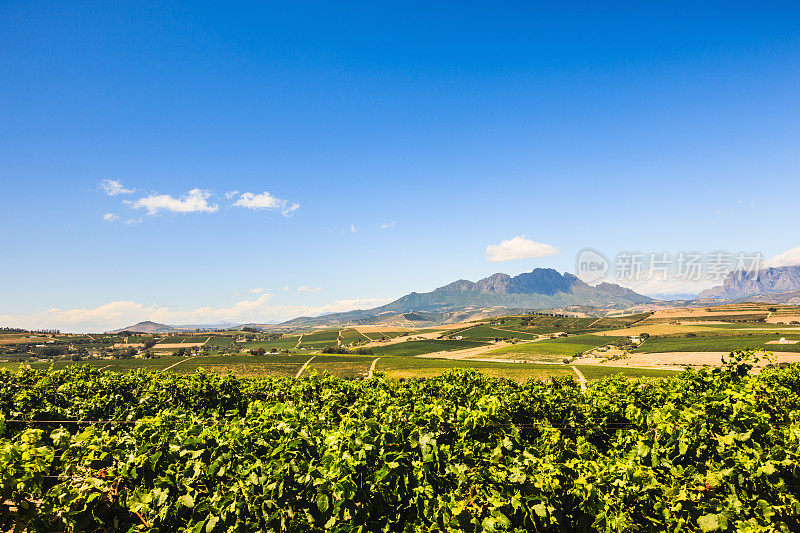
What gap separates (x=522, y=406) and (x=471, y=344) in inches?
5964

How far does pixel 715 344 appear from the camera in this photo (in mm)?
109250

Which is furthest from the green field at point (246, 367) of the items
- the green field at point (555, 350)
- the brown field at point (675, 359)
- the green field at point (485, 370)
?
the brown field at point (675, 359)

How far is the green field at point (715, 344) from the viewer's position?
9915 cm

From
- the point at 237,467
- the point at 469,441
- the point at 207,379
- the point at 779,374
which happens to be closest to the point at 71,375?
the point at 207,379

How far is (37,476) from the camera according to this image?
526 cm

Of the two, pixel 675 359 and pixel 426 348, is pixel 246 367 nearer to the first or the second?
pixel 426 348

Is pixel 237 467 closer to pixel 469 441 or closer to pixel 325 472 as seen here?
pixel 325 472

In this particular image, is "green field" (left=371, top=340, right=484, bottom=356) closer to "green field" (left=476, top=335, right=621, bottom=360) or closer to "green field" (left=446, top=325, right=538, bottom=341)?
"green field" (left=446, top=325, right=538, bottom=341)

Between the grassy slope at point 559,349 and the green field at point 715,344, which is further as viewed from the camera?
the grassy slope at point 559,349

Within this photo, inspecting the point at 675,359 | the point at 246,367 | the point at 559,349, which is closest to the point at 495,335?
the point at 559,349

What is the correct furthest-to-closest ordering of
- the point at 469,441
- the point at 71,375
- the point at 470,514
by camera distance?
the point at 71,375
the point at 469,441
the point at 470,514

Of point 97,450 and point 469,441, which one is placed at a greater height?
point 97,450

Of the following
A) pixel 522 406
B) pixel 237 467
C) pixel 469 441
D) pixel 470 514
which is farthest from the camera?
pixel 522 406

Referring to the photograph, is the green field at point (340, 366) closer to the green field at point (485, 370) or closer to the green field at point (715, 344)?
the green field at point (485, 370)
